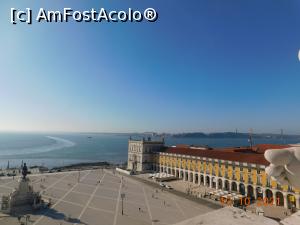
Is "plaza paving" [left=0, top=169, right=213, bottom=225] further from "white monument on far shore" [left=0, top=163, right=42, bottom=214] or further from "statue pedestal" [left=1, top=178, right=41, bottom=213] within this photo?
"statue pedestal" [left=1, top=178, right=41, bottom=213]

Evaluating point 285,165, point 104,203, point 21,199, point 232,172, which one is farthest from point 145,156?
point 285,165

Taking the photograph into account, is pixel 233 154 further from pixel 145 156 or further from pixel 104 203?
pixel 145 156

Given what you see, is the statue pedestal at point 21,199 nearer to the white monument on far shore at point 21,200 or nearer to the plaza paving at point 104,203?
the white monument on far shore at point 21,200

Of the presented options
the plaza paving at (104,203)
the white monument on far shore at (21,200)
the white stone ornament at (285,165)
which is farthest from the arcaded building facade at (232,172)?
the white stone ornament at (285,165)

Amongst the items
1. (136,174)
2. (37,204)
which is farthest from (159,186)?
(37,204)

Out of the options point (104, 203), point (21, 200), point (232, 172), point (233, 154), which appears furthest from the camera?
point (233, 154)

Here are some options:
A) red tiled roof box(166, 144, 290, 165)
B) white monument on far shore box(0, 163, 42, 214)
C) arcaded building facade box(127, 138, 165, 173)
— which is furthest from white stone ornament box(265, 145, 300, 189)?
arcaded building facade box(127, 138, 165, 173)

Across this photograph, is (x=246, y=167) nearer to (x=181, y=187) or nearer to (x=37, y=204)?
(x=181, y=187)
